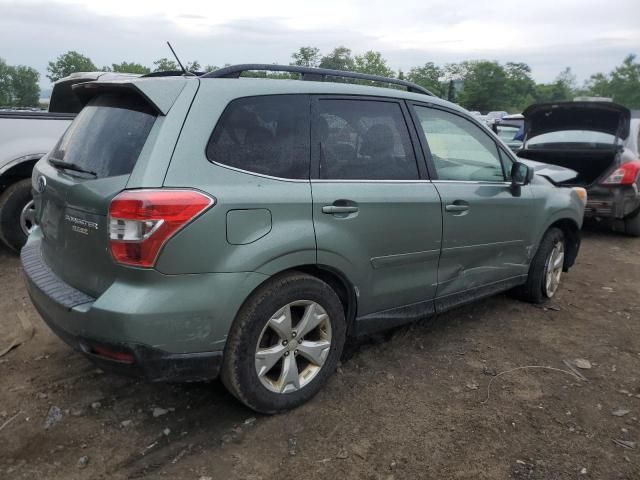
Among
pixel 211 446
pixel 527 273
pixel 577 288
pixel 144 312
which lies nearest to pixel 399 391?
pixel 211 446

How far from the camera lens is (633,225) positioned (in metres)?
7.48

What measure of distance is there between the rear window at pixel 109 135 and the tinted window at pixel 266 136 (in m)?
0.35

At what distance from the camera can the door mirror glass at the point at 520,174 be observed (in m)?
3.98

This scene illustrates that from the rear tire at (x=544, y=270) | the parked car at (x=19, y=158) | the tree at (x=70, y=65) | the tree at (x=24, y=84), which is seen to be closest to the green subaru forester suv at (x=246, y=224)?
the rear tire at (x=544, y=270)

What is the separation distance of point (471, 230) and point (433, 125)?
746mm

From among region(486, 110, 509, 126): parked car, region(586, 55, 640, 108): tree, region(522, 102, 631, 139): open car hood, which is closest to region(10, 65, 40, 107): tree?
region(486, 110, 509, 126): parked car

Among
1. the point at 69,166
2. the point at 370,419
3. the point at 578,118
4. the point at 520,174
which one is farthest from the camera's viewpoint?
the point at 578,118

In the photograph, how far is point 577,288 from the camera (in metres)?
5.32

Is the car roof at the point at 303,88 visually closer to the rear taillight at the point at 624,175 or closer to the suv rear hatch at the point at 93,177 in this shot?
the suv rear hatch at the point at 93,177

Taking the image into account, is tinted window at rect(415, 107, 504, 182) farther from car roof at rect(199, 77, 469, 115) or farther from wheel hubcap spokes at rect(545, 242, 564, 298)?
wheel hubcap spokes at rect(545, 242, 564, 298)

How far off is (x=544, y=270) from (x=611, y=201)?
10.1 feet

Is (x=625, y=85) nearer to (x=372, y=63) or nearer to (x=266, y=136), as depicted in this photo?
(x=372, y=63)

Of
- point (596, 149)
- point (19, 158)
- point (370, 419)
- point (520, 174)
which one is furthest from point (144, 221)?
point (596, 149)

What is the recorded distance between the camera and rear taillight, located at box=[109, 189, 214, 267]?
2.30m
